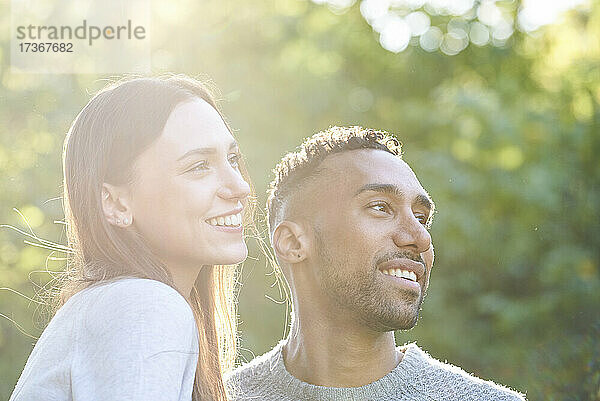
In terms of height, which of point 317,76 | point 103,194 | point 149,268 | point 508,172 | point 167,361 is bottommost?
point 167,361

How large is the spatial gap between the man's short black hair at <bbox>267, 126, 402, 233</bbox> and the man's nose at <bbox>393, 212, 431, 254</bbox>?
0.91 feet

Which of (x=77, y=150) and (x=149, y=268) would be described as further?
(x=77, y=150)

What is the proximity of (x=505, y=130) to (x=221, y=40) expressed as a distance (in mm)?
2380

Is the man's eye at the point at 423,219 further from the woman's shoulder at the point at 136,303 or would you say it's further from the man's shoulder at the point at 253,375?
the woman's shoulder at the point at 136,303

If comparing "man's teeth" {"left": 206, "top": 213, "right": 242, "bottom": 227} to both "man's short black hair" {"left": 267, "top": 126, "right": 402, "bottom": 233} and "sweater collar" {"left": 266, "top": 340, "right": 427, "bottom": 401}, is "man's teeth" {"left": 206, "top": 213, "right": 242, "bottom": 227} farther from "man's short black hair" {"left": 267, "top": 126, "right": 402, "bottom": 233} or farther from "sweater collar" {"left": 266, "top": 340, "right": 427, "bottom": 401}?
"sweater collar" {"left": 266, "top": 340, "right": 427, "bottom": 401}

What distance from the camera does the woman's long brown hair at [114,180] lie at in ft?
5.47

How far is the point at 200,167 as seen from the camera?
1.76 metres

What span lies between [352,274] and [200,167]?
0.46 metres

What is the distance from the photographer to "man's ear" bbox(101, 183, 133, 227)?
1.71 meters

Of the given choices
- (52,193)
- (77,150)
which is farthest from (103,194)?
(52,193)

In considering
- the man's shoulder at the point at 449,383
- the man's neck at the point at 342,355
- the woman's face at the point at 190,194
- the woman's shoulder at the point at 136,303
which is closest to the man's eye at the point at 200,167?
the woman's face at the point at 190,194

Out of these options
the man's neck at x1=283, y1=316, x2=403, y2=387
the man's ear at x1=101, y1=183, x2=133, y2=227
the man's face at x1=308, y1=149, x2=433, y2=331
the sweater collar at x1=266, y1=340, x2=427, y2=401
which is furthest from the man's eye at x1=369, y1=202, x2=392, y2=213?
the man's ear at x1=101, y1=183, x2=133, y2=227

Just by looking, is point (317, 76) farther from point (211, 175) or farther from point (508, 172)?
point (211, 175)

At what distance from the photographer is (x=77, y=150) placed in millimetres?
1760
